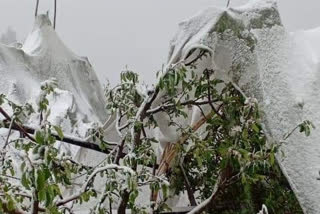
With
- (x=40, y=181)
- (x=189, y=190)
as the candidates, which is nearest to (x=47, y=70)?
(x=189, y=190)

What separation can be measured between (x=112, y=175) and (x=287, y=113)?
3.00 ft

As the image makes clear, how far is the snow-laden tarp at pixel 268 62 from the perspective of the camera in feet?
7.85

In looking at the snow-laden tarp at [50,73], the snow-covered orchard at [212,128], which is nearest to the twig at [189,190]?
the snow-covered orchard at [212,128]

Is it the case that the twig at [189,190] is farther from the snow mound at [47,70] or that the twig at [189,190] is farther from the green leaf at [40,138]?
the snow mound at [47,70]

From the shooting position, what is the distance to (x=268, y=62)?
2.55 metres

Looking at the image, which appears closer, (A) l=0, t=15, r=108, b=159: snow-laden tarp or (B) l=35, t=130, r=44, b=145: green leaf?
(B) l=35, t=130, r=44, b=145: green leaf

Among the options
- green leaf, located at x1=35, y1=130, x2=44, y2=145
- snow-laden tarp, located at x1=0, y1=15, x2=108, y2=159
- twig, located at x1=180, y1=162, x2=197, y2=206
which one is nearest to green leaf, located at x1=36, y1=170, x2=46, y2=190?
green leaf, located at x1=35, y1=130, x2=44, y2=145

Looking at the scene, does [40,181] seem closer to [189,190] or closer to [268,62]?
[268,62]

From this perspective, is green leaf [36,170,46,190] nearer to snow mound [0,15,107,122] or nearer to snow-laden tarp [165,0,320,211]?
snow-laden tarp [165,0,320,211]

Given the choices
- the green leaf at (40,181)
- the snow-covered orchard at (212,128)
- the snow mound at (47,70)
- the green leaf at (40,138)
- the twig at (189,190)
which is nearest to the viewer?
the green leaf at (40,181)

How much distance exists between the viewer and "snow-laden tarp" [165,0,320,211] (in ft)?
7.85

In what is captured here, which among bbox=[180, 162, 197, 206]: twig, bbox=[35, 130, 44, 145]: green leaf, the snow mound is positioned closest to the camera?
bbox=[35, 130, 44, 145]: green leaf

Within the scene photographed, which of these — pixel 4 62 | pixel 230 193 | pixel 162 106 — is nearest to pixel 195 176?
pixel 230 193

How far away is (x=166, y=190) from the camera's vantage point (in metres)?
2.10
